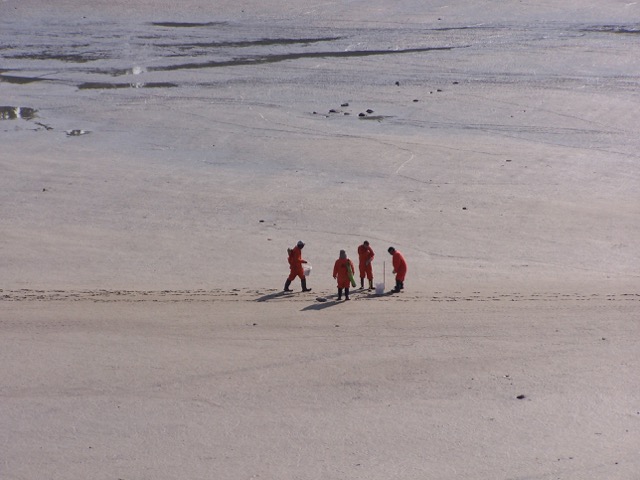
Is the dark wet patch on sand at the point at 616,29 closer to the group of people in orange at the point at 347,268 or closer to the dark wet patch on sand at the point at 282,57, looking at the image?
the dark wet patch on sand at the point at 282,57

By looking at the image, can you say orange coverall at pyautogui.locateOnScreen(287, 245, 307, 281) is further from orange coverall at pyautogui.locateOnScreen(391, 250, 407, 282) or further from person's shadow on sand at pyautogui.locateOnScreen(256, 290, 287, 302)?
orange coverall at pyautogui.locateOnScreen(391, 250, 407, 282)

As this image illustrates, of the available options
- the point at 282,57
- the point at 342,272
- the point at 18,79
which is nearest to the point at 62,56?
the point at 18,79

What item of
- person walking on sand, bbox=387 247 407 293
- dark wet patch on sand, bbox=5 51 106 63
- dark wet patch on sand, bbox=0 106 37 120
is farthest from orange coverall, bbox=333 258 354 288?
dark wet patch on sand, bbox=5 51 106 63

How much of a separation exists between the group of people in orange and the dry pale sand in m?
0.26

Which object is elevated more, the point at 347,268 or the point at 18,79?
the point at 18,79

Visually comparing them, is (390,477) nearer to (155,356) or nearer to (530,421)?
(530,421)

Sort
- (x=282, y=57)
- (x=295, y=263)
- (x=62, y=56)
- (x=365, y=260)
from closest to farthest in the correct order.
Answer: (x=295, y=263) → (x=365, y=260) → (x=282, y=57) → (x=62, y=56)

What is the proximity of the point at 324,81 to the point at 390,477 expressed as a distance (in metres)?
16.6

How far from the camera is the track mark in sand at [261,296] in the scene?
43.4 feet

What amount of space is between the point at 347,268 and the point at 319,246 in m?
2.34

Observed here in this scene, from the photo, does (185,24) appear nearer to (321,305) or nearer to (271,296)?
Answer: (271,296)

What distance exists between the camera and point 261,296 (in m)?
13.6

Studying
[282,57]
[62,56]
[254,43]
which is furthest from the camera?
[254,43]

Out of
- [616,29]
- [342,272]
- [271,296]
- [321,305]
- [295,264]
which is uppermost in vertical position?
[616,29]
